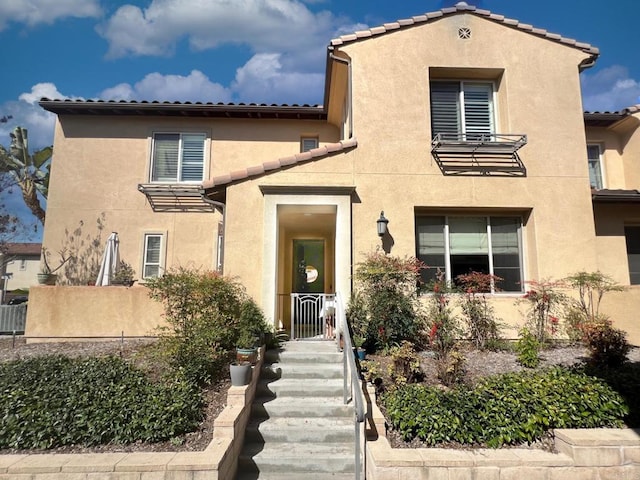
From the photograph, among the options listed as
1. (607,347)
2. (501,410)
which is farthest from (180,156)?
(607,347)

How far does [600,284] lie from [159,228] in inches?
505

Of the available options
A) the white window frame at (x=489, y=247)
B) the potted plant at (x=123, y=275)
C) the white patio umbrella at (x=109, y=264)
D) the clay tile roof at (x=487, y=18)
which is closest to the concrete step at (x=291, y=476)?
the white window frame at (x=489, y=247)

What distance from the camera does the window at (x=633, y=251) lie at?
11320 mm

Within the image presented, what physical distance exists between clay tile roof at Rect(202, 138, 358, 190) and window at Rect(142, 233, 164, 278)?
450cm

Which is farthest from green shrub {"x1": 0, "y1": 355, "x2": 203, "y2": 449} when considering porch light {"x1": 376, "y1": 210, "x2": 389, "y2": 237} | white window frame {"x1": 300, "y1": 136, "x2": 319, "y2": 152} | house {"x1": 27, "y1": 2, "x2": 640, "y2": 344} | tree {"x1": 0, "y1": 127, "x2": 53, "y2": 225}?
tree {"x1": 0, "y1": 127, "x2": 53, "y2": 225}

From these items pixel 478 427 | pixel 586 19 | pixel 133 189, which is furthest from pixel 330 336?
pixel 586 19

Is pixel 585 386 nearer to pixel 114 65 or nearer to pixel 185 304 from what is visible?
pixel 185 304

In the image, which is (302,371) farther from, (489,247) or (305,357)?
(489,247)

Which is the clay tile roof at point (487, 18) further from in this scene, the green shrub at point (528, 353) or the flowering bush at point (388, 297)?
the green shrub at point (528, 353)

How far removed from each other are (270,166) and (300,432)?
19.2 ft

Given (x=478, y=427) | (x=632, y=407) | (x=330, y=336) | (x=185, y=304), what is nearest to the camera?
(x=478, y=427)

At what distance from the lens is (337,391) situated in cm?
632

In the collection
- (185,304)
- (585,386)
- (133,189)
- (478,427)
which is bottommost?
(478,427)

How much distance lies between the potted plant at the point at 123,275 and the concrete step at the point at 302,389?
6221 millimetres
